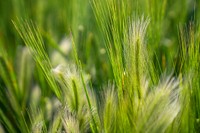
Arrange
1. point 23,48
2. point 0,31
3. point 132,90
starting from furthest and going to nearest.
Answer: point 0,31 < point 23,48 < point 132,90

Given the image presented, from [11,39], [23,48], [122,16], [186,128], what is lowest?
[186,128]

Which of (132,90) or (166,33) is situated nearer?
(132,90)

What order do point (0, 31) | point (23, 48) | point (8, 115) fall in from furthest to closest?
point (0, 31)
point (23, 48)
point (8, 115)

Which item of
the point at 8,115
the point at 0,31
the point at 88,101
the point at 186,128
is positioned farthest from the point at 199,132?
the point at 0,31

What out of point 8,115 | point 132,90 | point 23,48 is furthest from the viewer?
point 23,48

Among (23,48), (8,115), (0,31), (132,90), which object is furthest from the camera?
Answer: (0,31)

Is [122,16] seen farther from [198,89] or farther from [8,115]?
[8,115]

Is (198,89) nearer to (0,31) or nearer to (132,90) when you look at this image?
(132,90)

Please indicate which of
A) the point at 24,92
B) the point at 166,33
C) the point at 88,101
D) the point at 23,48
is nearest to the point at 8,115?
the point at 24,92

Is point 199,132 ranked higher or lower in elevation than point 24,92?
lower
